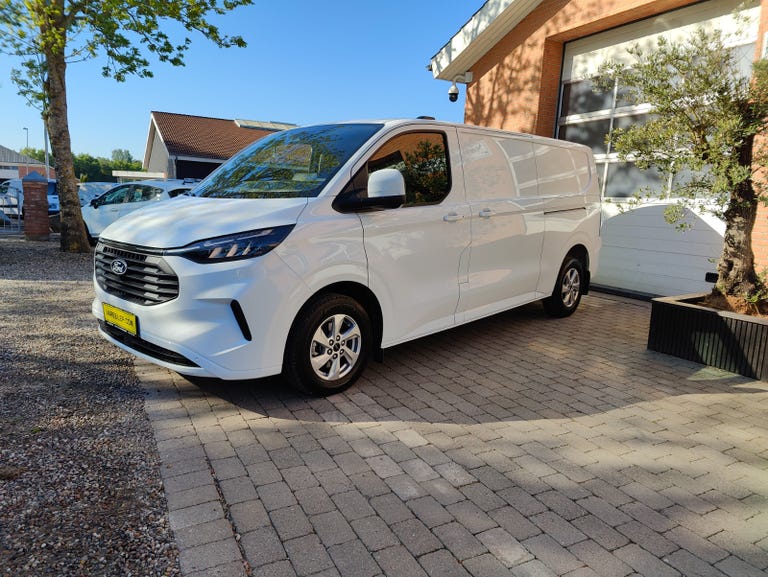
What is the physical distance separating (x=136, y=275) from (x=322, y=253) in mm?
1256

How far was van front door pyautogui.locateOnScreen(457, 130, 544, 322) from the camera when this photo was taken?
15.8 feet

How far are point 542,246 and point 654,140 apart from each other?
1456mm

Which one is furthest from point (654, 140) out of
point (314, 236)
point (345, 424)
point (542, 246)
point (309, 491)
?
point (309, 491)

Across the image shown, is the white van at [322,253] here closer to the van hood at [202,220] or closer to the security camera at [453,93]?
the van hood at [202,220]

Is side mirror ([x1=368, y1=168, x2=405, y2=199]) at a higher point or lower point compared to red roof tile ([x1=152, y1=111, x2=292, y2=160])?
lower

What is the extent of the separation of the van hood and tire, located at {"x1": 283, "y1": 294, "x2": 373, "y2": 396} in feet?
2.11

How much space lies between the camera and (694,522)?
2643 millimetres

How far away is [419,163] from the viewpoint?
14.4ft

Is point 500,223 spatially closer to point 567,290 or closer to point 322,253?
point 567,290

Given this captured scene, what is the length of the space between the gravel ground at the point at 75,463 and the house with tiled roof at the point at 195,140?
2754 centimetres

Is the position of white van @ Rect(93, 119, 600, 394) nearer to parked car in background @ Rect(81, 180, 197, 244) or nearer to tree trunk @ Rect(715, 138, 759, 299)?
tree trunk @ Rect(715, 138, 759, 299)

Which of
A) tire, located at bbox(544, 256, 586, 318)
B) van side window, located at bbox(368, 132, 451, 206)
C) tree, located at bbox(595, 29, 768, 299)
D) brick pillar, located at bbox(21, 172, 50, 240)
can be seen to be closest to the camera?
van side window, located at bbox(368, 132, 451, 206)

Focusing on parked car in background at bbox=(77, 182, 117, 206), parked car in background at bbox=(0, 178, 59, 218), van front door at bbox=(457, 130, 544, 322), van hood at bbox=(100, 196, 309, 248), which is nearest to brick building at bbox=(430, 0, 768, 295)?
van front door at bbox=(457, 130, 544, 322)

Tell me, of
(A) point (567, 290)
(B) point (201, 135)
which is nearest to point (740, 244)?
(A) point (567, 290)
